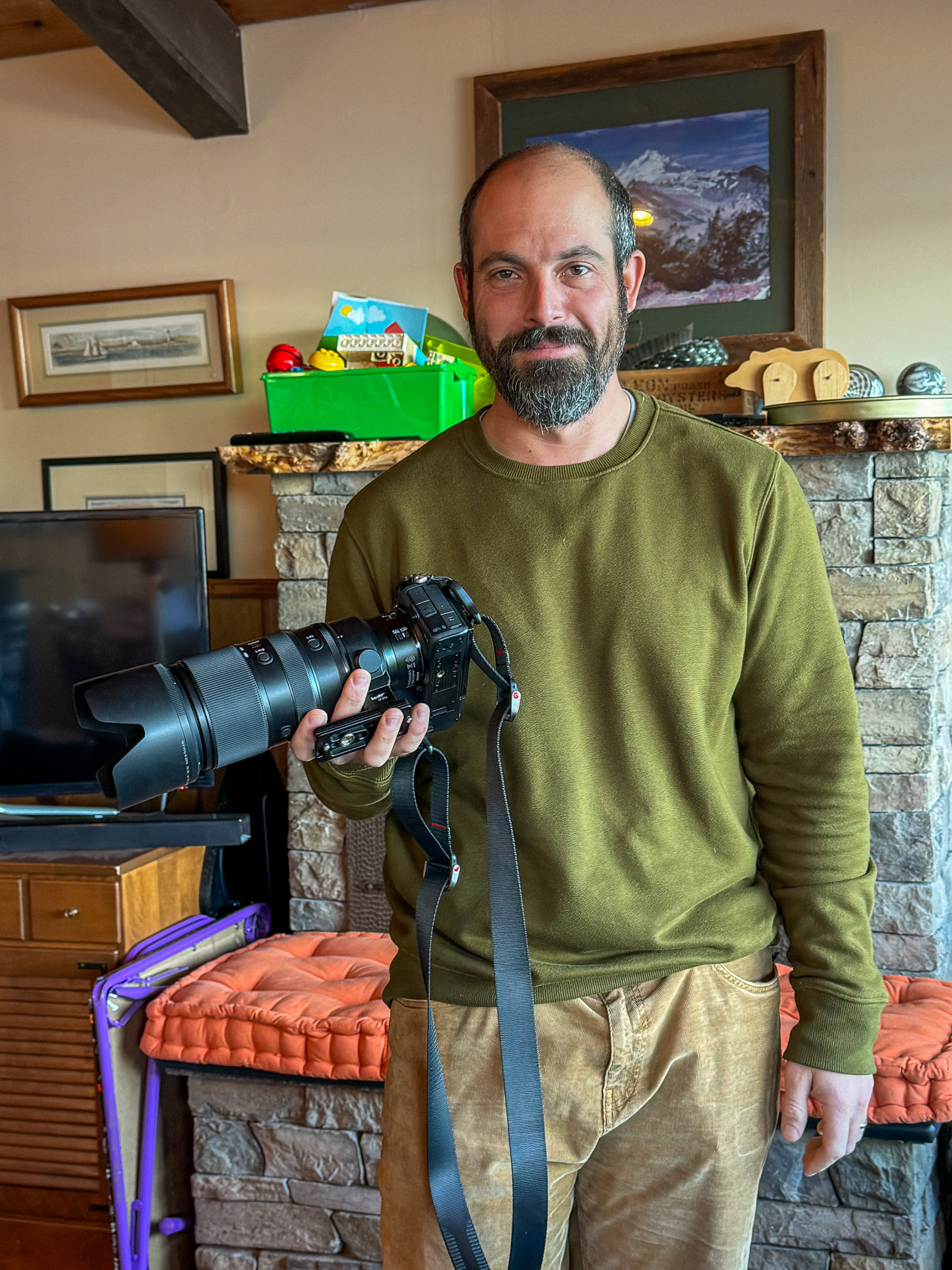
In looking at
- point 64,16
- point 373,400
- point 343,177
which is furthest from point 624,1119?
point 64,16

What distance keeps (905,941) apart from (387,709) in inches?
51.5

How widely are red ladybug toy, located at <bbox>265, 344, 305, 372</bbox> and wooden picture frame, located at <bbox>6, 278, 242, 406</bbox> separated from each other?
368 millimetres

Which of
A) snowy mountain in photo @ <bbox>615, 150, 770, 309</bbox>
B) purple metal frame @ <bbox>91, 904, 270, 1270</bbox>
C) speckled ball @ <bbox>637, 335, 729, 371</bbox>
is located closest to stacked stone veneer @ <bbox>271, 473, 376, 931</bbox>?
purple metal frame @ <bbox>91, 904, 270, 1270</bbox>

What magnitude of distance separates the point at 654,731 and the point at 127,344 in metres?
1.88

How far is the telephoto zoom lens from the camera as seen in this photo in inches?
33.2

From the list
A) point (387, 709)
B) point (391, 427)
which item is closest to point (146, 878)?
point (391, 427)

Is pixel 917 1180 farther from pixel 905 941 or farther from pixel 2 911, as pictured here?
pixel 2 911

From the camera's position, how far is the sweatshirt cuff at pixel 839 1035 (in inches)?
40.3

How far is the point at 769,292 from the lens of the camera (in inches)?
83.3

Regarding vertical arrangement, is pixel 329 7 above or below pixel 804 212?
above

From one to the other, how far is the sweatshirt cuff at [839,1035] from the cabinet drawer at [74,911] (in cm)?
123

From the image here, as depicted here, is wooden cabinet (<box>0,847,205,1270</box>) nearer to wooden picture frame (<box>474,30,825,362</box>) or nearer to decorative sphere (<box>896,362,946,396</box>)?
wooden picture frame (<box>474,30,825,362</box>)

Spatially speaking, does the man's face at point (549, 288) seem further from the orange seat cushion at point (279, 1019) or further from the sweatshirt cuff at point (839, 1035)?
the orange seat cushion at point (279, 1019)

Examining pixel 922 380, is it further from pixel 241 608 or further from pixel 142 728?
pixel 142 728
